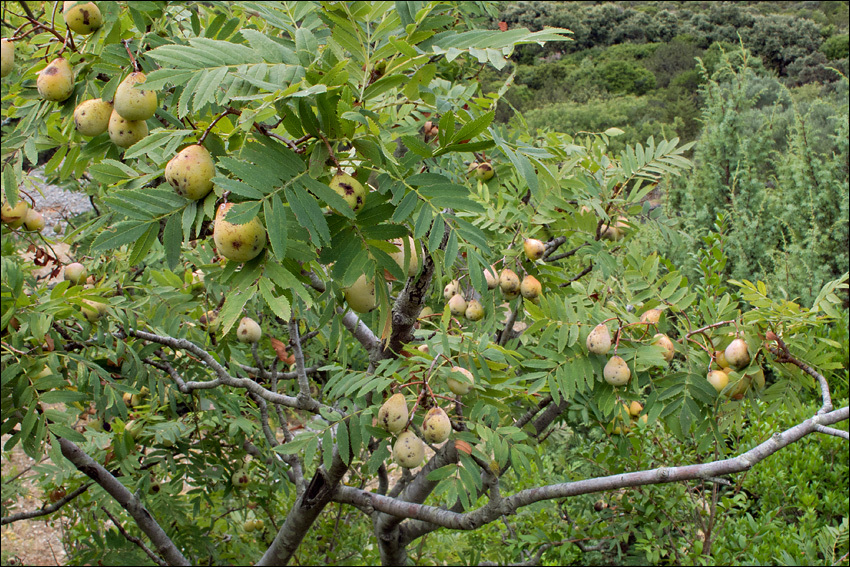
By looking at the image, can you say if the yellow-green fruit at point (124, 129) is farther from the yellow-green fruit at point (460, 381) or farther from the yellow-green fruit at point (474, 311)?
the yellow-green fruit at point (474, 311)

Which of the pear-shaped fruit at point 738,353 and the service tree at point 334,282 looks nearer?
the service tree at point 334,282

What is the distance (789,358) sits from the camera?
1.91 m

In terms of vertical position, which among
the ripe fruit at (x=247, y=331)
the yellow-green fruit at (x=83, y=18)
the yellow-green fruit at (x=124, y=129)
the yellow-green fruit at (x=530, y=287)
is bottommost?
the ripe fruit at (x=247, y=331)

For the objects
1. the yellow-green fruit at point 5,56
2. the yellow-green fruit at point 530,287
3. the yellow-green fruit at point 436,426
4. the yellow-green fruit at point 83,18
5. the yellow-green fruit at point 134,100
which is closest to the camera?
the yellow-green fruit at point 134,100

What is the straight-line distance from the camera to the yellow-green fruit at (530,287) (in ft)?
7.68

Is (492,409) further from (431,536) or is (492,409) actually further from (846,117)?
(846,117)

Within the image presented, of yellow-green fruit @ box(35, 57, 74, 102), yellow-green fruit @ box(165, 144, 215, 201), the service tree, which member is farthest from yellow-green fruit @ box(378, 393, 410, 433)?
yellow-green fruit @ box(35, 57, 74, 102)

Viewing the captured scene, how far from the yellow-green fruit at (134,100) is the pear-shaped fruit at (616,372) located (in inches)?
55.5

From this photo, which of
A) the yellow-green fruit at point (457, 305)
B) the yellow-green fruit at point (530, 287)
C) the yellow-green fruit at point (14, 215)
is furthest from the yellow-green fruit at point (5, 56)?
the yellow-green fruit at point (530, 287)

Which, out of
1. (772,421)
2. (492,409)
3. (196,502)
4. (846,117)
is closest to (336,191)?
(492,409)

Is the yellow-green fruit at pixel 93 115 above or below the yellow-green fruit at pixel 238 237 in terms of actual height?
above

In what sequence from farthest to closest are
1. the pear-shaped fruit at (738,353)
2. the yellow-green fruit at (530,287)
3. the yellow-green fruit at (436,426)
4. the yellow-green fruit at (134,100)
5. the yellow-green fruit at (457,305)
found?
the yellow-green fruit at (457,305)
the yellow-green fruit at (530,287)
the pear-shaped fruit at (738,353)
the yellow-green fruit at (436,426)
the yellow-green fruit at (134,100)

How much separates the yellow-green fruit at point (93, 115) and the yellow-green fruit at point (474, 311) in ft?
5.08

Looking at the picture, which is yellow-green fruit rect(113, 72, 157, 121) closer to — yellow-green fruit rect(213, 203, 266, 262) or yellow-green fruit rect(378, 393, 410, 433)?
yellow-green fruit rect(213, 203, 266, 262)
